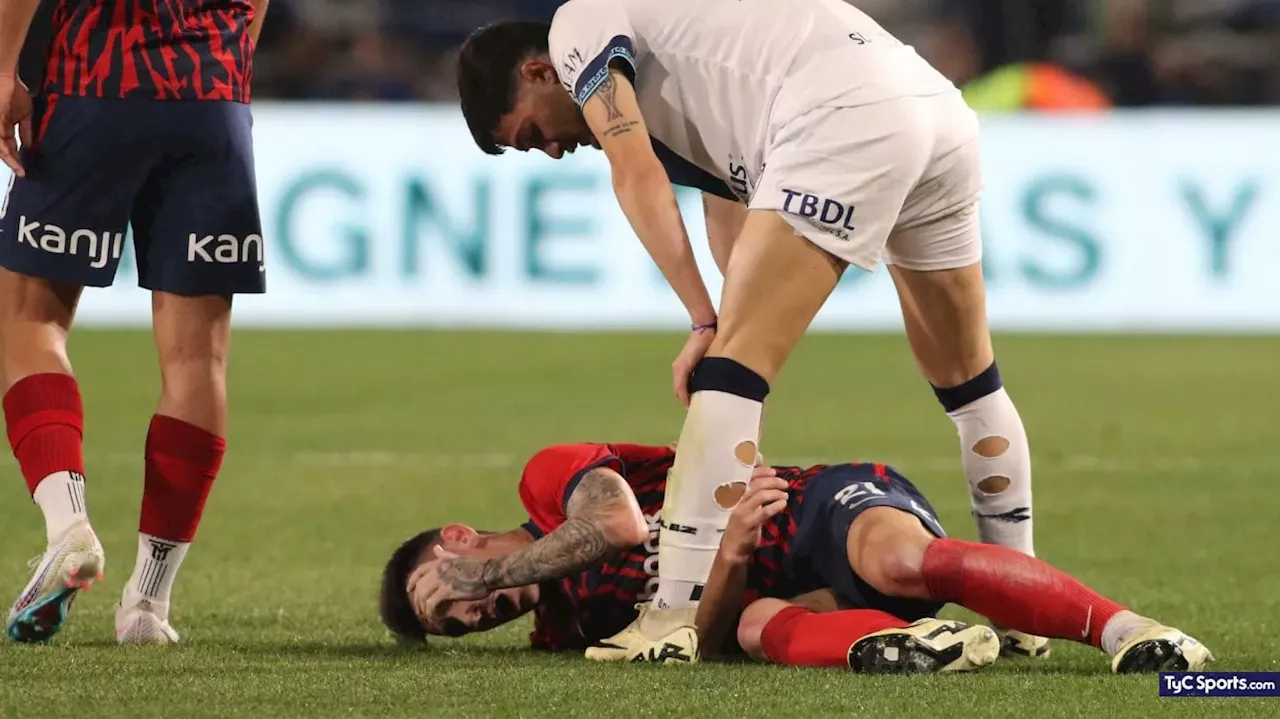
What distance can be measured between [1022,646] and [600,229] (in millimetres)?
8920

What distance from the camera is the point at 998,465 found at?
4.75 m

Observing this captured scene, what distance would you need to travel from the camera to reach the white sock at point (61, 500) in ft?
14.3

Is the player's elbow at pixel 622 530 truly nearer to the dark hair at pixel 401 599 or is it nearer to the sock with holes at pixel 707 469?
the sock with holes at pixel 707 469

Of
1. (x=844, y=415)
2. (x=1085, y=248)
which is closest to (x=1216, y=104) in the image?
(x=1085, y=248)

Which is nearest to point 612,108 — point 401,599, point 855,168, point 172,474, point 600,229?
point 855,168

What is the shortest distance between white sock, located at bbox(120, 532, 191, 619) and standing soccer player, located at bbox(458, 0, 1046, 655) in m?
1.08

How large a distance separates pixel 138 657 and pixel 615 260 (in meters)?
9.30

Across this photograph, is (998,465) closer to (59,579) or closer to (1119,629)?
(1119,629)

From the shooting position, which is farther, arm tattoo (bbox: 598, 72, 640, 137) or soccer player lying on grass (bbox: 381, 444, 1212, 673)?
arm tattoo (bbox: 598, 72, 640, 137)

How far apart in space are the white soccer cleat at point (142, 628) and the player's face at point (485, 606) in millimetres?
569

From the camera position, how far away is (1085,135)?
1346cm

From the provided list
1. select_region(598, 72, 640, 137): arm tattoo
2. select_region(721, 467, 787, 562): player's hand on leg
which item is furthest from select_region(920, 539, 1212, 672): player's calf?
select_region(598, 72, 640, 137): arm tattoo

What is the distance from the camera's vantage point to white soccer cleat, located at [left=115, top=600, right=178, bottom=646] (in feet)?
14.8
